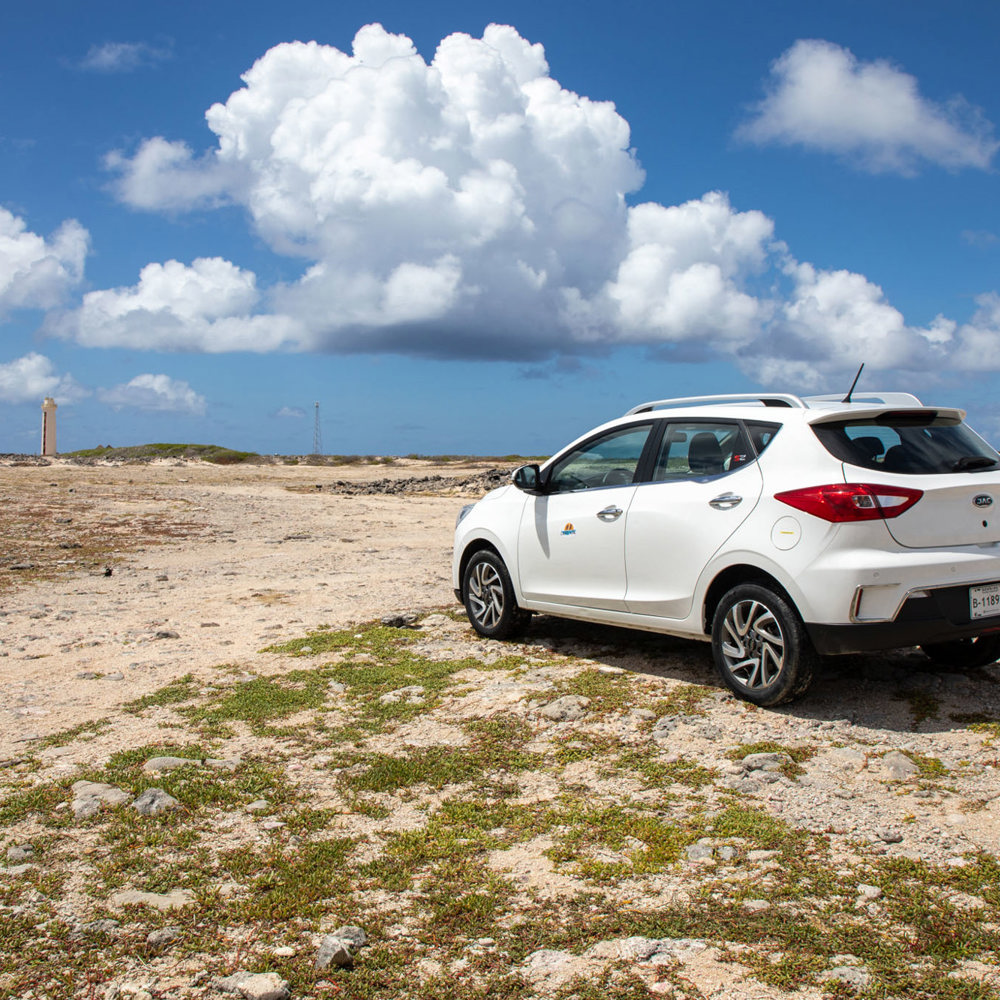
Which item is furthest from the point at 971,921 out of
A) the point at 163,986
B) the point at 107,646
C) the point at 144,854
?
the point at 107,646

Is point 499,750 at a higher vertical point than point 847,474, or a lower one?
lower

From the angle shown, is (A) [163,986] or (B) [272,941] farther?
(B) [272,941]

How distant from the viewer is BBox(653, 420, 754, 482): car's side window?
19.4 ft

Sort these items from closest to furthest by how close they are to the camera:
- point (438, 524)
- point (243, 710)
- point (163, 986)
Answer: point (163, 986) < point (243, 710) < point (438, 524)

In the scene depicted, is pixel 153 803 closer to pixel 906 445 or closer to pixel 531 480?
pixel 531 480

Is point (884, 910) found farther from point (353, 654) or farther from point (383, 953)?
point (353, 654)

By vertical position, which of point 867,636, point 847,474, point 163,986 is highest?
point 847,474

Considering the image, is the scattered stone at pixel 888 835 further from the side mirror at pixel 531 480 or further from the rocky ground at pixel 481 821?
the side mirror at pixel 531 480

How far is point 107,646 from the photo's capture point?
26.1 ft

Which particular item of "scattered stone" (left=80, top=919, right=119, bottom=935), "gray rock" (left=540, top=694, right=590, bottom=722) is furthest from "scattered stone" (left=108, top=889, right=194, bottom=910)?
"gray rock" (left=540, top=694, right=590, bottom=722)

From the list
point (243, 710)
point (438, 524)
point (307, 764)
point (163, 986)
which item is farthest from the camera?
point (438, 524)

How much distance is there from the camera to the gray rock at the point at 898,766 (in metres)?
4.59

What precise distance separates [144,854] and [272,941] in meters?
0.99

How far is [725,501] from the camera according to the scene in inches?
226
